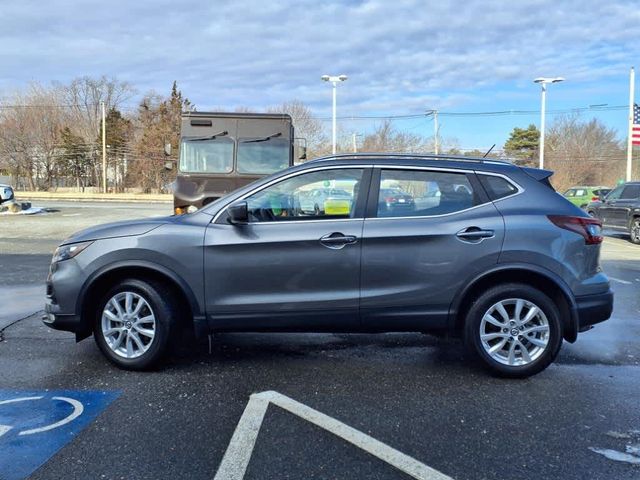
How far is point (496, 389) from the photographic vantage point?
14.2ft

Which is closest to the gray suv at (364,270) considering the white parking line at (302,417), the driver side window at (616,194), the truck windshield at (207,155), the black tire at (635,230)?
the white parking line at (302,417)

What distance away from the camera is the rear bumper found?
4457mm

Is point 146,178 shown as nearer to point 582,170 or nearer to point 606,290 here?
point 582,170

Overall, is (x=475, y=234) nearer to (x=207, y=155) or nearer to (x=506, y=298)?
(x=506, y=298)

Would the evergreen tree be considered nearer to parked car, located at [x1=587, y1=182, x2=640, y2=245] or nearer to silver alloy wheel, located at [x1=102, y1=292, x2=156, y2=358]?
parked car, located at [x1=587, y1=182, x2=640, y2=245]

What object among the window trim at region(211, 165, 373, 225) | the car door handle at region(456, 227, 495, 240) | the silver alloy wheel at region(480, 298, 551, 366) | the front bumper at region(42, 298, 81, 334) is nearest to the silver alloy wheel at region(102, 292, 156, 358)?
the front bumper at region(42, 298, 81, 334)

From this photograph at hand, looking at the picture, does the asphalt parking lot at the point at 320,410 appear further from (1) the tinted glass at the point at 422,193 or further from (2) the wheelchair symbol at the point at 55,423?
(1) the tinted glass at the point at 422,193

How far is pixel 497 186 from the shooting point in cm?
461

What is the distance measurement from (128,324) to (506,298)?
122 inches

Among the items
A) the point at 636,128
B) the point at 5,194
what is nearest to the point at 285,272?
the point at 5,194

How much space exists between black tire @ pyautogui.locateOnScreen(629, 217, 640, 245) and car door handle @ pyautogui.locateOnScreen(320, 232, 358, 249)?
14.1 m

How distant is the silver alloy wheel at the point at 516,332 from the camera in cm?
446

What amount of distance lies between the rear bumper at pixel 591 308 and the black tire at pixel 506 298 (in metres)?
0.18

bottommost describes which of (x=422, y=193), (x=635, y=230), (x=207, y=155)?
(x=635, y=230)
